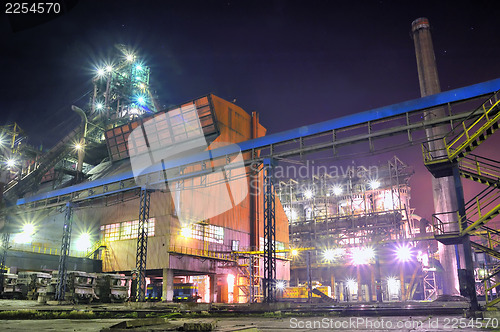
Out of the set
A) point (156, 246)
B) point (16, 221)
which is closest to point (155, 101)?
point (16, 221)

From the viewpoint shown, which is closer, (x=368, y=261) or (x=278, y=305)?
(x=278, y=305)

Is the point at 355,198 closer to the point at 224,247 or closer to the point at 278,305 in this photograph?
the point at 224,247

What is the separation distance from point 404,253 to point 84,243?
3398 centimetres

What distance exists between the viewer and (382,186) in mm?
53562

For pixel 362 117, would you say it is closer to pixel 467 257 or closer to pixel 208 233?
pixel 467 257

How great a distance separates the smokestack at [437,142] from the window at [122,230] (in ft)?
92.9

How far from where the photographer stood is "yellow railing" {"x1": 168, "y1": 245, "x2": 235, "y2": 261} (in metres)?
28.0

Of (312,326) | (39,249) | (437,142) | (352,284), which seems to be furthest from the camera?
(352,284)

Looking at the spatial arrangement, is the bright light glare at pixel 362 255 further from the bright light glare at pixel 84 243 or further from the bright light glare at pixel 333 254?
the bright light glare at pixel 84 243

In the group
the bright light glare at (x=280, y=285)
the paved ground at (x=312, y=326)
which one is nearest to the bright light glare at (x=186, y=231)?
the bright light glare at (x=280, y=285)

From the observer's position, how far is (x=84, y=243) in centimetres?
3362

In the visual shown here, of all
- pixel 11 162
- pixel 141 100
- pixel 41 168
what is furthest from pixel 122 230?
pixel 11 162

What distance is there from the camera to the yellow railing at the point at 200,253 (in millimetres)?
28014

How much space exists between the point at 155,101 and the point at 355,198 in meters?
35.0
